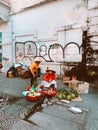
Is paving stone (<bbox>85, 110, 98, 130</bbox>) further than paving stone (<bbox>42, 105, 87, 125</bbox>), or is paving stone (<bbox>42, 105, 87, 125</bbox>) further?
paving stone (<bbox>42, 105, 87, 125</bbox>)

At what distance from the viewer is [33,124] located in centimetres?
301

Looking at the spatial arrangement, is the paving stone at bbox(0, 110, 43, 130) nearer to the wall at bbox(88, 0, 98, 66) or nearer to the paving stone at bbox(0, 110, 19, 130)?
the paving stone at bbox(0, 110, 19, 130)

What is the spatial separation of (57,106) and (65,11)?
517 cm

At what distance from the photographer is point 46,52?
27.1ft

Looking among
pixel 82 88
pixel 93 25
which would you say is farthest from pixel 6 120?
pixel 93 25

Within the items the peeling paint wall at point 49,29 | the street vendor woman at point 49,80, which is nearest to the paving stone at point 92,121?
the street vendor woman at point 49,80

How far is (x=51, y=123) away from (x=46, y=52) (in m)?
5.56

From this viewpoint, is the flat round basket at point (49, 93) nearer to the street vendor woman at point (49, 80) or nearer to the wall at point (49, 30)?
the street vendor woman at point (49, 80)

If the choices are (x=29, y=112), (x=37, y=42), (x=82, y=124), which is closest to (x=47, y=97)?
(x=29, y=112)

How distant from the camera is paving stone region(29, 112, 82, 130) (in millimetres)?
2906

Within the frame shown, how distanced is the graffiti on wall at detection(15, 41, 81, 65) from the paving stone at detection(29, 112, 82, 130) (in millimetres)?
4280

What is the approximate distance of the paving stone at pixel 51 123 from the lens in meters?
2.91

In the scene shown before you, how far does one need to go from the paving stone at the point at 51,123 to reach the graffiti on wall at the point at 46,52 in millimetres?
4280

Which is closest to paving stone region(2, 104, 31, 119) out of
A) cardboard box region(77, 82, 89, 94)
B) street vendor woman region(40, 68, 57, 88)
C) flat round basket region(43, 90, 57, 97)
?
flat round basket region(43, 90, 57, 97)
